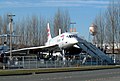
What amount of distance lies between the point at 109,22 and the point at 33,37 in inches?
1152

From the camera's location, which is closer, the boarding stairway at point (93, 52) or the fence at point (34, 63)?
the fence at point (34, 63)

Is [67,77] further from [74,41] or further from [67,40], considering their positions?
[67,40]

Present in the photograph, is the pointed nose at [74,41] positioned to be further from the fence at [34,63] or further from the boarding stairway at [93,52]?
the fence at [34,63]

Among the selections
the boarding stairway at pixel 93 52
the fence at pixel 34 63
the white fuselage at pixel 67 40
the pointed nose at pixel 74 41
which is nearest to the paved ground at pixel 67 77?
the fence at pixel 34 63

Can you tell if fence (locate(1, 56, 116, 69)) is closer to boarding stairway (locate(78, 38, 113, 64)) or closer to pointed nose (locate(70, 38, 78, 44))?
boarding stairway (locate(78, 38, 113, 64))

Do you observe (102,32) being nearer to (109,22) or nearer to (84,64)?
(109,22)

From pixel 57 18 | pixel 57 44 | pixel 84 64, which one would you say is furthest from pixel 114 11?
pixel 84 64

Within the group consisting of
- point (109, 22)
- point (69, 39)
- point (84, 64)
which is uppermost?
point (109, 22)

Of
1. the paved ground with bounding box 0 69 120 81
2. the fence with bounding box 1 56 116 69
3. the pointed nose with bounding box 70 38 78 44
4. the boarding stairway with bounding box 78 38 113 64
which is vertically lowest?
the paved ground with bounding box 0 69 120 81

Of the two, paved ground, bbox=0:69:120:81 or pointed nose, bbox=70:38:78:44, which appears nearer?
paved ground, bbox=0:69:120:81

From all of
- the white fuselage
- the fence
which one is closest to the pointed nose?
the white fuselage

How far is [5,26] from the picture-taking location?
108 metres

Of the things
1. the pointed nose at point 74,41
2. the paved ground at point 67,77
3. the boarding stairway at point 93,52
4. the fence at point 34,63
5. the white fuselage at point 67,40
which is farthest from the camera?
the white fuselage at point 67,40

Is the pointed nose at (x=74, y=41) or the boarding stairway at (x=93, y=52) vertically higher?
the pointed nose at (x=74, y=41)
